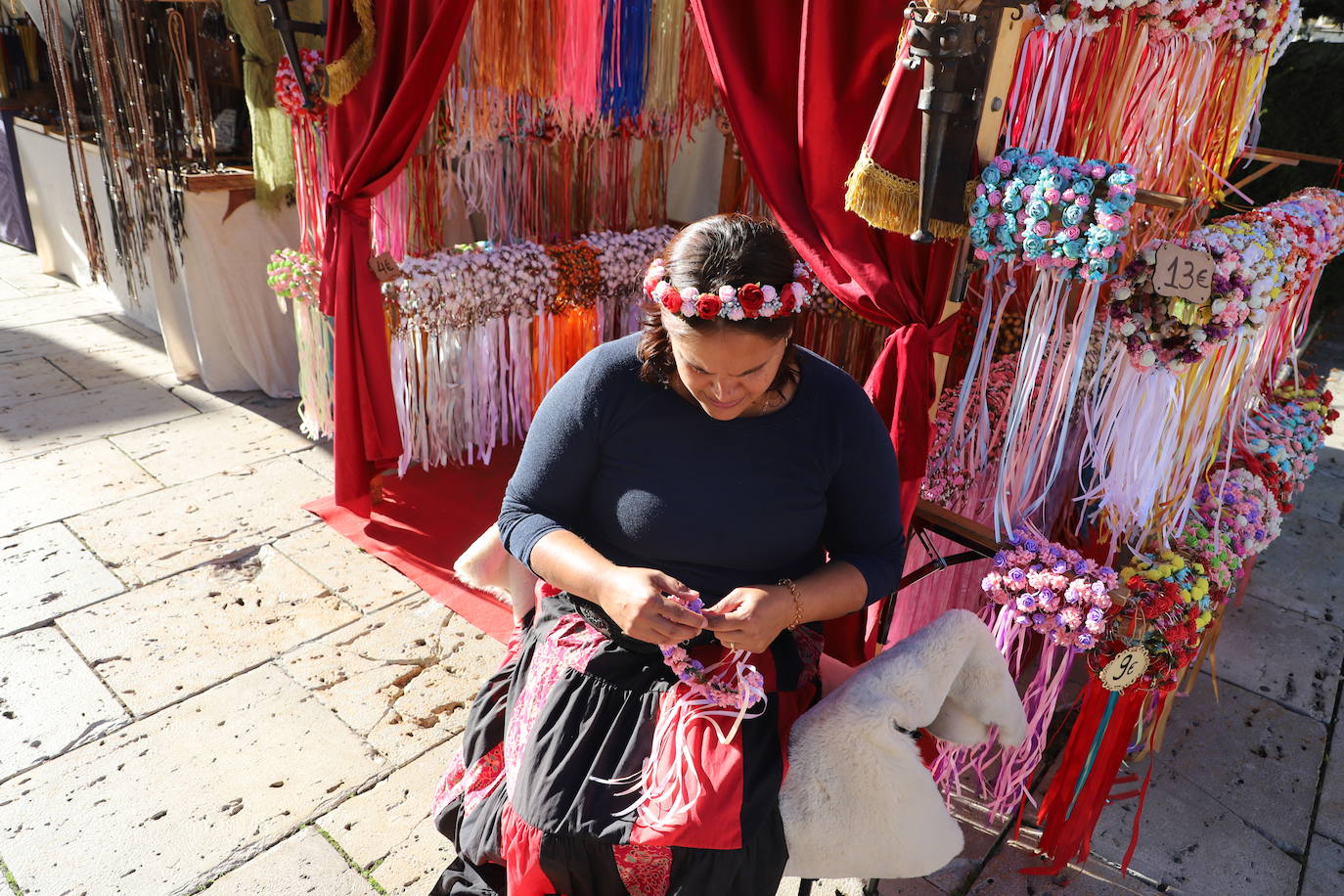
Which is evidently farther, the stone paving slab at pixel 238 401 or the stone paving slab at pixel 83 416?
the stone paving slab at pixel 238 401

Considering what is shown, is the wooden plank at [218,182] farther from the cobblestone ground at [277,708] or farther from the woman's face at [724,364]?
the woman's face at [724,364]

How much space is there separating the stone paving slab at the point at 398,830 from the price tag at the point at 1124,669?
4.85 ft

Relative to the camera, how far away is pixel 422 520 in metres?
3.34

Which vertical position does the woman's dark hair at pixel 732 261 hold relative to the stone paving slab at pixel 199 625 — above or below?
above

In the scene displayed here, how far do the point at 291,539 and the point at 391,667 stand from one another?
0.86m

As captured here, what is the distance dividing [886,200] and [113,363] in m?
4.44

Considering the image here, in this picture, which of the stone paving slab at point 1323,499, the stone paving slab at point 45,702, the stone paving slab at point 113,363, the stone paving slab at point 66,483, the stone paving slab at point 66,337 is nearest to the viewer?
the stone paving slab at point 45,702

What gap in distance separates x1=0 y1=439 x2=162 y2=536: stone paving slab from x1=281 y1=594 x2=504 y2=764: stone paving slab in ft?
4.36

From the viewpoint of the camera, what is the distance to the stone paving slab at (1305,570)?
3143 mm

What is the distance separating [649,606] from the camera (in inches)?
54.7

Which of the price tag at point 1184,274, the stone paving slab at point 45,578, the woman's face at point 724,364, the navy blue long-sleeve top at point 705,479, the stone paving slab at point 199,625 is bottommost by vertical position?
the stone paving slab at point 199,625

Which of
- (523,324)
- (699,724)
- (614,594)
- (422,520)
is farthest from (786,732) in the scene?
(523,324)

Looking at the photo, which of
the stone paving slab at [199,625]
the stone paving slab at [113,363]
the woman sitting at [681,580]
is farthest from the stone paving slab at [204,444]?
the woman sitting at [681,580]

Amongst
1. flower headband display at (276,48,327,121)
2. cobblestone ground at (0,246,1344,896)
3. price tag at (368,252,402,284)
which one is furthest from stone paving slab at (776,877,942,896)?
flower headband display at (276,48,327,121)
